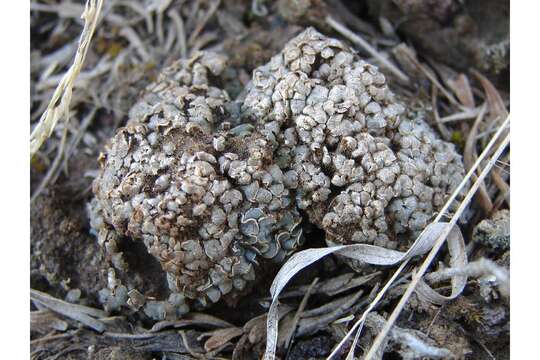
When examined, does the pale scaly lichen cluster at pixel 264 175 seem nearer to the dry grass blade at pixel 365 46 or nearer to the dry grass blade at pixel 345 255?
the dry grass blade at pixel 345 255

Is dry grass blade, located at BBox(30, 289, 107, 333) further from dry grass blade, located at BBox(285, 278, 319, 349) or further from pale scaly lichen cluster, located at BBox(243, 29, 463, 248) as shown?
pale scaly lichen cluster, located at BBox(243, 29, 463, 248)

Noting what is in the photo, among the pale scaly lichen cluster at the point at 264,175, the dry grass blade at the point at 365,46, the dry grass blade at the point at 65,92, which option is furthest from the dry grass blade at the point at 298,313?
the dry grass blade at the point at 65,92

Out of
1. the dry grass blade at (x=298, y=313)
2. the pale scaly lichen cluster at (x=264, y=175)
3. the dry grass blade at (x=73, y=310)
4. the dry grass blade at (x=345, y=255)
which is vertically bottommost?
the dry grass blade at (x=298, y=313)

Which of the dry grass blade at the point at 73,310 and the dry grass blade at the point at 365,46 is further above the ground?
the dry grass blade at the point at 365,46

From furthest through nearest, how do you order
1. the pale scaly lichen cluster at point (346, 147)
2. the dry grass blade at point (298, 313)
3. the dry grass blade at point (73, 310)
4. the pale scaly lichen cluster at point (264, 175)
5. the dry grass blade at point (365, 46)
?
the dry grass blade at point (365, 46) < the dry grass blade at point (73, 310) < the dry grass blade at point (298, 313) < the pale scaly lichen cluster at point (346, 147) < the pale scaly lichen cluster at point (264, 175)

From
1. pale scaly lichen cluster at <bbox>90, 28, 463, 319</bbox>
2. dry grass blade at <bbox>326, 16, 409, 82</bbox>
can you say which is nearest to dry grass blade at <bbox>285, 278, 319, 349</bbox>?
pale scaly lichen cluster at <bbox>90, 28, 463, 319</bbox>

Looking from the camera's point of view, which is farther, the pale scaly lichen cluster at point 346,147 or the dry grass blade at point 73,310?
the dry grass blade at point 73,310

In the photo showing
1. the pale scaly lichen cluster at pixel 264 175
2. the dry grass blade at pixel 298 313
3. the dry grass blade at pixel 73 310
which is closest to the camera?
the pale scaly lichen cluster at pixel 264 175

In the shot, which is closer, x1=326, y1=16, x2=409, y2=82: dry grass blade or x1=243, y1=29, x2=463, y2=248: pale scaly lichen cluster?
x1=243, y1=29, x2=463, y2=248: pale scaly lichen cluster
